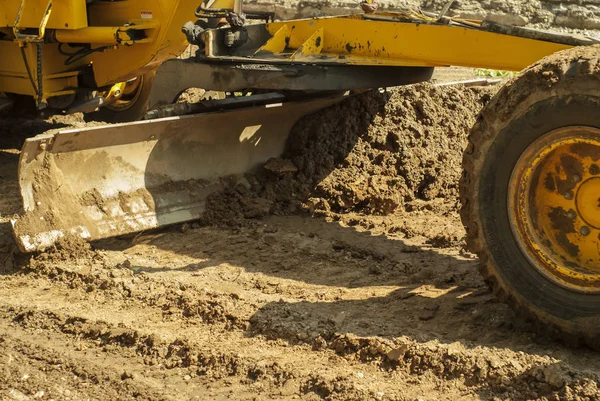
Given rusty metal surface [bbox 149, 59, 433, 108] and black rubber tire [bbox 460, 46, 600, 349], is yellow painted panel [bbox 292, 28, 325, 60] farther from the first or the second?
black rubber tire [bbox 460, 46, 600, 349]

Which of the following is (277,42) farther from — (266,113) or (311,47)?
(266,113)

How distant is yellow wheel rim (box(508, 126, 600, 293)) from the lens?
3.87 m

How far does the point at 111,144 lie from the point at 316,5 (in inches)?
264

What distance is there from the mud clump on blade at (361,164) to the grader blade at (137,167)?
13 cm

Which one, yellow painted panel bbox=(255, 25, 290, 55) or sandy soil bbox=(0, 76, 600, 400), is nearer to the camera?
sandy soil bbox=(0, 76, 600, 400)

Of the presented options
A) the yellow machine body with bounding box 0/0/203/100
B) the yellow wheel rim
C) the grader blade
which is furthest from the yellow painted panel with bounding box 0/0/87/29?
the yellow wheel rim

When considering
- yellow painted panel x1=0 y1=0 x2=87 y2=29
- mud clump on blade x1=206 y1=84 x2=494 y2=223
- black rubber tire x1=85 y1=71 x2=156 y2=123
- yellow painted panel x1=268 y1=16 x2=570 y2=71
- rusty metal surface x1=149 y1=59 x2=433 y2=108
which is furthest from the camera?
black rubber tire x1=85 y1=71 x2=156 y2=123

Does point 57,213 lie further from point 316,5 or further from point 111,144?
point 316,5

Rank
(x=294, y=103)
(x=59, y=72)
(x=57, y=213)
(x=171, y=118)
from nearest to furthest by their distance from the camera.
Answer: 1. (x=57, y=213)
2. (x=171, y=118)
3. (x=294, y=103)
4. (x=59, y=72)

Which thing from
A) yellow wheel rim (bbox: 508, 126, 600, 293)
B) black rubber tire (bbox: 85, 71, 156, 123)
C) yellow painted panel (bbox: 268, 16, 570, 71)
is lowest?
Result: black rubber tire (bbox: 85, 71, 156, 123)

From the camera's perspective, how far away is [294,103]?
6488 mm

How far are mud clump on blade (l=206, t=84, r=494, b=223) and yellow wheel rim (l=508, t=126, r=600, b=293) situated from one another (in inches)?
91.6

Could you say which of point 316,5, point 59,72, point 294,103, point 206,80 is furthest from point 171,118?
point 316,5

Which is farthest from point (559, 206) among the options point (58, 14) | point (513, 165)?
point (58, 14)
